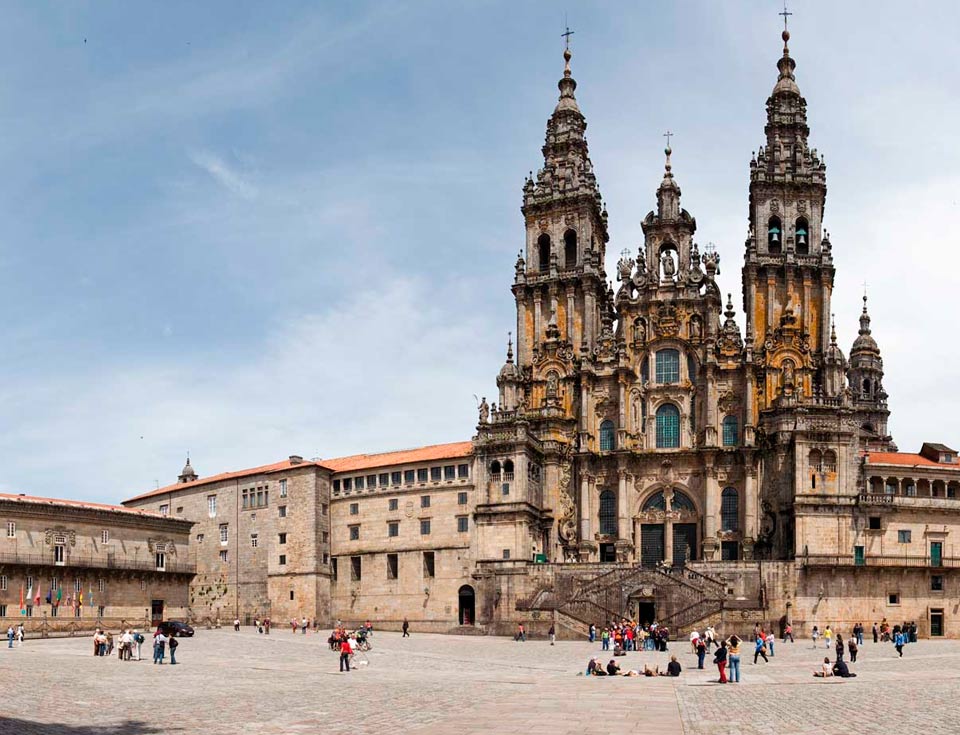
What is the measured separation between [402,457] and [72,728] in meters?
73.8

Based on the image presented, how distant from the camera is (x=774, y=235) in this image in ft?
309

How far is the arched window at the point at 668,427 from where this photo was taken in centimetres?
9231

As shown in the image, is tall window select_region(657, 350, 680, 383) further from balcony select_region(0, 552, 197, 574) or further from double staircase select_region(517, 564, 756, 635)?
balcony select_region(0, 552, 197, 574)

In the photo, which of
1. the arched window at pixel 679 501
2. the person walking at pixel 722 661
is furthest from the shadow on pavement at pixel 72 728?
the arched window at pixel 679 501

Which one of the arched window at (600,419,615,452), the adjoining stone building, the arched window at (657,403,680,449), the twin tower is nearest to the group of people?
the twin tower

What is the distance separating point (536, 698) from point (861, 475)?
55883mm

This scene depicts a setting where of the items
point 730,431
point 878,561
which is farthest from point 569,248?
point 878,561

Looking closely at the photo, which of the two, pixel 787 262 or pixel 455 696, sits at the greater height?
pixel 787 262

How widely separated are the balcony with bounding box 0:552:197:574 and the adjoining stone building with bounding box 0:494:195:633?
7 cm

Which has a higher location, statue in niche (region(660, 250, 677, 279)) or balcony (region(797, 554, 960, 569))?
statue in niche (region(660, 250, 677, 279))

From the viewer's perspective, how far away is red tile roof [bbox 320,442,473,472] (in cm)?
9788

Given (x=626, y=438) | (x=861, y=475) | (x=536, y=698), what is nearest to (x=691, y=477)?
(x=626, y=438)

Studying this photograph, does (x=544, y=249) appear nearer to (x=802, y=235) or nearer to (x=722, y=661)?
(x=802, y=235)

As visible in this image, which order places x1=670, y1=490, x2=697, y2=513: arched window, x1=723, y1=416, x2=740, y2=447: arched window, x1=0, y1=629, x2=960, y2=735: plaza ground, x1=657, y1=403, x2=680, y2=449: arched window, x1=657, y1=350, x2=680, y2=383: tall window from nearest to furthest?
x1=0, y1=629, x2=960, y2=735: plaza ground, x1=723, y1=416, x2=740, y2=447: arched window, x1=670, y1=490, x2=697, y2=513: arched window, x1=657, y1=403, x2=680, y2=449: arched window, x1=657, y1=350, x2=680, y2=383: tall window
